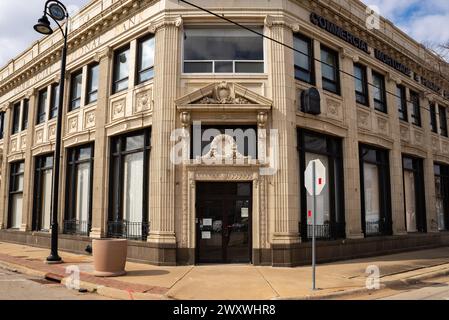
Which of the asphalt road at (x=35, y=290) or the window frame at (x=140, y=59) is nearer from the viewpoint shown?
the asphalt road at (x=35, y=290)

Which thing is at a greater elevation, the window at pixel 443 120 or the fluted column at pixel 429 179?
the window at pixel 443 120

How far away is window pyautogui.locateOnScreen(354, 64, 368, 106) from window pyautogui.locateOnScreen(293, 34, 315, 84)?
327 cm

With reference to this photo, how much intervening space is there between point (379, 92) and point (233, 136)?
9452 mm

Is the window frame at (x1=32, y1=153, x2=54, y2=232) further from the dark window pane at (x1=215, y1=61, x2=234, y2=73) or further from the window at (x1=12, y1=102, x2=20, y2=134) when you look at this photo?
the dark window pane at (x1=215, y1=61, x2=234, y2=73)

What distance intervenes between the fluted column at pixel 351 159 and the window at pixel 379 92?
8.34 ft

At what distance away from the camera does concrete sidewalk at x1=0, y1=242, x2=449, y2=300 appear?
941 centimetres

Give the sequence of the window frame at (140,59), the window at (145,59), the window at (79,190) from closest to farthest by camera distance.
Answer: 1. the window at (145,59)
2. the window frame at (140,59)
3. the window at (79,190)

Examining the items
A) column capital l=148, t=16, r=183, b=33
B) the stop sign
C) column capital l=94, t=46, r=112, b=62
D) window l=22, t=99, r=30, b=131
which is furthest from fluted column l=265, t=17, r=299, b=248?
window l=22, t=99, r=30, b=131

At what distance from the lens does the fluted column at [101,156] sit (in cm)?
1655

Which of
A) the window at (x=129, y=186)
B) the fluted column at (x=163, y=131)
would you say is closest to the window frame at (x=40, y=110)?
the window at (x=129, y=186)

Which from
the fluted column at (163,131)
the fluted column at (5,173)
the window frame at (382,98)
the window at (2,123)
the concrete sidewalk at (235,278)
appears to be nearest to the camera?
the concrete sidewalk at (235,278)

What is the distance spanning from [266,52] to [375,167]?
8.22 meters

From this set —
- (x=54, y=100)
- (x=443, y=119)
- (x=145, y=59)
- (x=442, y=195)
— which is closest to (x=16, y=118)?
(x=54, y=100)

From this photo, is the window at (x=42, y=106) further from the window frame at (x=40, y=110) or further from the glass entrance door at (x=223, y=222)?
the glass entrance door at (x=223, y=222)
